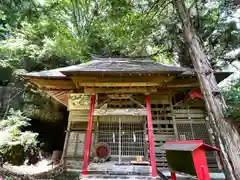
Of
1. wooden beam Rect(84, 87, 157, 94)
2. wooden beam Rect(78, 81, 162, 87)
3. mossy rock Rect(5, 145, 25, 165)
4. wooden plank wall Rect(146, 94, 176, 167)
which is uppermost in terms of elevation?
wooden beam Rect(78, 81, 162, 87)

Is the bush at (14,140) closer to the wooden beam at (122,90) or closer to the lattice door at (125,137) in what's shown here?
the lattice door at (125,137)

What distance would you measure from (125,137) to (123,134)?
118 mm

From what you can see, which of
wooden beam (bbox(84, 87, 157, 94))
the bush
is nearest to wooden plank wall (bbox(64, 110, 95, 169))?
wooden beam (bbox(84, 87, 157, 94))

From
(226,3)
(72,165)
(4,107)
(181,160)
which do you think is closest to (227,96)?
(181,160)

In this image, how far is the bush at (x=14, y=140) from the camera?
7.53m

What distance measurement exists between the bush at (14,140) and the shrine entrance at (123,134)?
4.28 m

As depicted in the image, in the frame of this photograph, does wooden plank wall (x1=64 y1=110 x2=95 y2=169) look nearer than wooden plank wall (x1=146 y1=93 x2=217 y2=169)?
No

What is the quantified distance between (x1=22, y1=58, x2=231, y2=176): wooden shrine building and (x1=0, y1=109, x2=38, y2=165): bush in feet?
9.34

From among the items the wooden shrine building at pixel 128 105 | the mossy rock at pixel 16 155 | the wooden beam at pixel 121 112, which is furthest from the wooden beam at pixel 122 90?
the mossy rock at pixel 16 155

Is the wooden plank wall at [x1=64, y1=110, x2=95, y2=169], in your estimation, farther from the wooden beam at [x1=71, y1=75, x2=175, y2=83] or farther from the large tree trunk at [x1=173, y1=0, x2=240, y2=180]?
the large tree trunk at [x1=173, y1=0, x2=240, y2=180]

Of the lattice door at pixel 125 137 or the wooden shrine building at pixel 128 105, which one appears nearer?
the wooden shrine building at pixel 128 105

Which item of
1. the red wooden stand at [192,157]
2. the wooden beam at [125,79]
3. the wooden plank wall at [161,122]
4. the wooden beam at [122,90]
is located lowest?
the red wooden stand at [192,157]

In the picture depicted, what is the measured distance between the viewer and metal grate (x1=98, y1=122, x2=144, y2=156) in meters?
5.70

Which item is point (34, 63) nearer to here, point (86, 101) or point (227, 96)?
point (86, 101)
